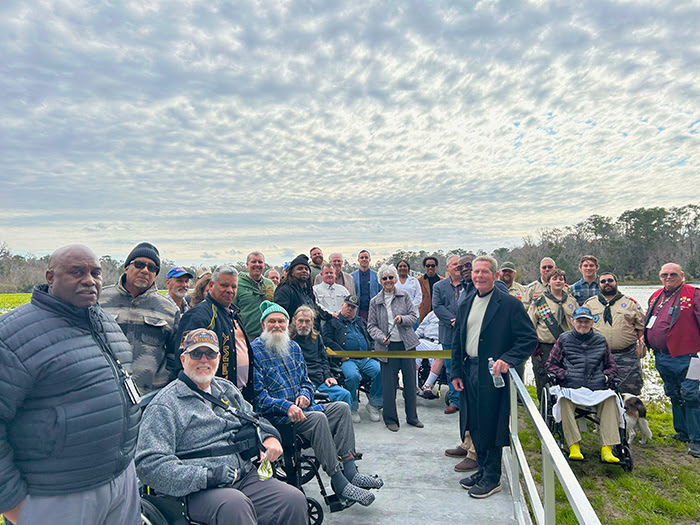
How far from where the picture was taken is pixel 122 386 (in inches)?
77.6

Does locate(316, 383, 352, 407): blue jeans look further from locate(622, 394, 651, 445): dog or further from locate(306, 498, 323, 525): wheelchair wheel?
locate(622, 394, 651, 445): dog

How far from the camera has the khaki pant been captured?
171 inches

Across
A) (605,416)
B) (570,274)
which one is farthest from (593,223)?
(605,416)

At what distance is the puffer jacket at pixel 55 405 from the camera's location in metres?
1.64

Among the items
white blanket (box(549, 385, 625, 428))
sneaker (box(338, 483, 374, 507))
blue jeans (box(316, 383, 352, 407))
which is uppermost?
blue jeans (box(316, 383, 352, 407))

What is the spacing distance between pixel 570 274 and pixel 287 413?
44.9 meters

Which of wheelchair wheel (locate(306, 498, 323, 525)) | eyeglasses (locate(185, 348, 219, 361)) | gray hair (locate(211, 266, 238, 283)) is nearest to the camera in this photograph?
eyeglasses (locate(185, 348, 219, 361))

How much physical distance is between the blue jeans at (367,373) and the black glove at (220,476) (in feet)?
9.68

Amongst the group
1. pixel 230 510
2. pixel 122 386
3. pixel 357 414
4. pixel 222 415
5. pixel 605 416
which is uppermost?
pixel 122 386

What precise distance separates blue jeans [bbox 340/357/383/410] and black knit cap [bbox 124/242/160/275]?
282 cm

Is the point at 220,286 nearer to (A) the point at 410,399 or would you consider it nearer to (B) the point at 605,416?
(A) the point at 410,399

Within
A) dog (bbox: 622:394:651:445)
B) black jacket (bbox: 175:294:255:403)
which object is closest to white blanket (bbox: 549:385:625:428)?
dog (bbox: 622:394:651:445)

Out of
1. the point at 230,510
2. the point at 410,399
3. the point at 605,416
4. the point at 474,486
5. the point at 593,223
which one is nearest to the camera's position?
the point at 230,510

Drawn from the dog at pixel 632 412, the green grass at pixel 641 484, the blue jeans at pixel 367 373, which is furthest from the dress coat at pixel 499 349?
the dog at pixel 632 412
